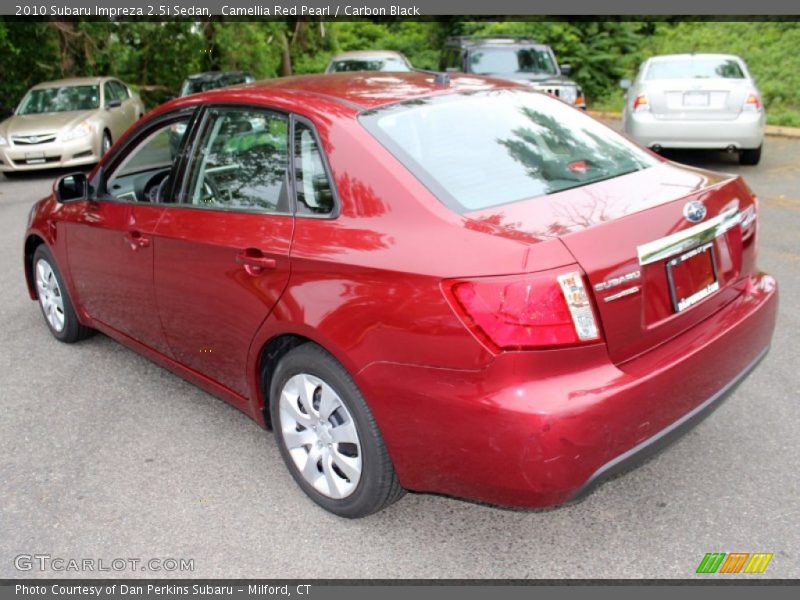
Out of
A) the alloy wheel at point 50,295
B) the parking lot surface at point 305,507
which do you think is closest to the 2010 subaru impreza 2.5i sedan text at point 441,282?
the parking lot surface at point 305,507

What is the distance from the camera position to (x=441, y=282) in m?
2.70

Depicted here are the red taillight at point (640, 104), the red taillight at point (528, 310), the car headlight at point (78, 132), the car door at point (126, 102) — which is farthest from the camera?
the car door at point (126, 102)

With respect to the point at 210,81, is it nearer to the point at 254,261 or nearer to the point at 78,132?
the point at 78,132

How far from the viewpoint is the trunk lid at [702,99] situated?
408 inches

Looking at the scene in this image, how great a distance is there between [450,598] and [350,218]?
4.61ft

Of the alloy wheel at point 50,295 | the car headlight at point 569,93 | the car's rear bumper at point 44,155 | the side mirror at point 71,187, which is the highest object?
the side mirror at point 71,187

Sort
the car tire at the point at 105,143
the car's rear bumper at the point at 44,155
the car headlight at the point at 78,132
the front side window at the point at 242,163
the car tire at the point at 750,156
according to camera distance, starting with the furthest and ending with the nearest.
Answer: the car tire at the point at 105,143 → the car headlight at the point at 78,132 → the car's rear bumper at the point at 44,155 → the car tire at the point at 750,156 → the front side window at the point at 242,163

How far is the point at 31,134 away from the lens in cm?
1319

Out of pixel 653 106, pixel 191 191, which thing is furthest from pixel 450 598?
pixel 653 106

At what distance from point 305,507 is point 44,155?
11467 millimetres

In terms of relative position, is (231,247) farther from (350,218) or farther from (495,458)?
(495,458)

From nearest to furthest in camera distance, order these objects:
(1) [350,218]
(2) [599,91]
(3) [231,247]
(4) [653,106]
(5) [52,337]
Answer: (1) [350,218] < (3) [231,247] < (5) [52,337] < (4) [653,106] < (2) [599,91]

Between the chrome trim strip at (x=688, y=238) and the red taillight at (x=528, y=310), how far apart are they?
1.09 ft

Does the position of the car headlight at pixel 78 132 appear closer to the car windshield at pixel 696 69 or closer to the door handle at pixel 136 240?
the car windshield at pixel 696 69
